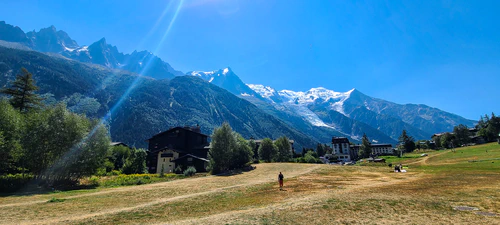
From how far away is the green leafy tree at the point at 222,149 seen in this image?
50719mm

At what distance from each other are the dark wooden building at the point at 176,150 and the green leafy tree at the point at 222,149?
47.1 ft

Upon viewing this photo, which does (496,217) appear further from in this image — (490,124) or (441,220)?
(490,124)

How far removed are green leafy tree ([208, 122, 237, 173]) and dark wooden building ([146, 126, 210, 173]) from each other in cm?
1436

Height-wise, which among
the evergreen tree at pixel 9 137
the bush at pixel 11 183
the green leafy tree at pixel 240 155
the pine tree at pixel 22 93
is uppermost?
the pine tree at pixel 22 93

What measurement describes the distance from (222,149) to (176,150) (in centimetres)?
Answer: 2617

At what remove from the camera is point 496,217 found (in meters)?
12.0

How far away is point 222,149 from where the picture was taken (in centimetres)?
5162

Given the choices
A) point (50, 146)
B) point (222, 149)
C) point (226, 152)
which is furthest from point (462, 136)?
point (50, 146)

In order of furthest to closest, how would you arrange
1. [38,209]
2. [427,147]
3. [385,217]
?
[427,147], [38,209], [385,217]

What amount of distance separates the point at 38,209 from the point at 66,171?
20.8 metres

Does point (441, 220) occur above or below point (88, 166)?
below

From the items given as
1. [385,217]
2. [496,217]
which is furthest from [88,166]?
[496,217]

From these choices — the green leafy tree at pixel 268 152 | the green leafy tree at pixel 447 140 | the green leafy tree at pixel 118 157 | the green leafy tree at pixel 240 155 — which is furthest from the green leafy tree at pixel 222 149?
the green leafy tree at pixel 447 140

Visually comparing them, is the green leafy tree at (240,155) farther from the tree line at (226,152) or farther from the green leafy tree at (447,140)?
the green leafy tree at (447,140)
